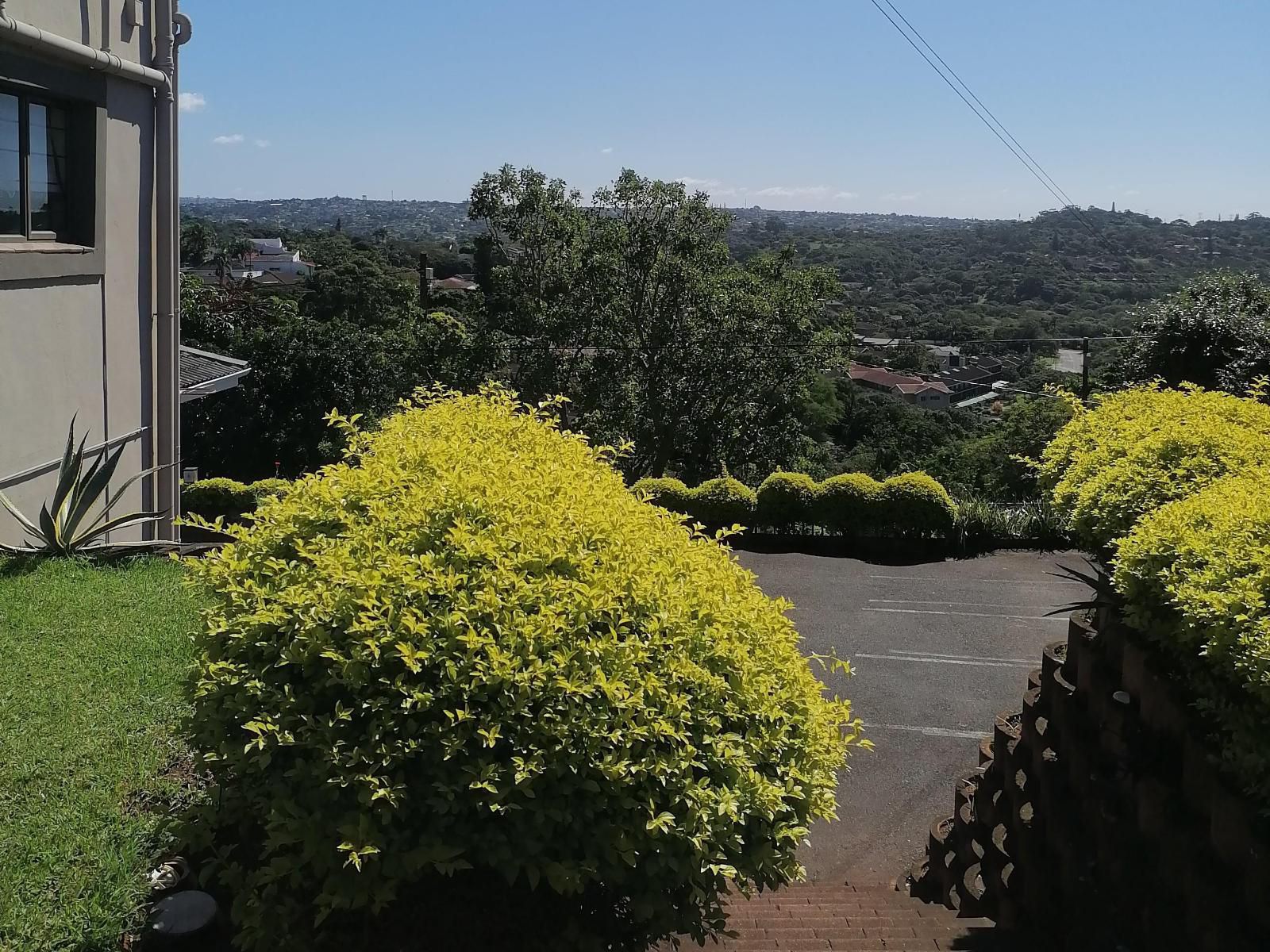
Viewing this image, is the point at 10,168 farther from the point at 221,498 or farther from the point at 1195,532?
the point at 1195,532

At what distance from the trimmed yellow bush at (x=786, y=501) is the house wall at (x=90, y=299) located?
912 cm

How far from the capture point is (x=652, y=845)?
287cm

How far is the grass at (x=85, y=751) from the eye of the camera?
3465mm

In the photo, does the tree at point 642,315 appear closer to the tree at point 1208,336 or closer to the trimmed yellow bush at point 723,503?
the trimmed yellow bush at point 723,503

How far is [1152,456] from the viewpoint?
5.63 m

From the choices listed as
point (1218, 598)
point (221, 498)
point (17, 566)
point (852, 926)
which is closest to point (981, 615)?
point (852, 926)

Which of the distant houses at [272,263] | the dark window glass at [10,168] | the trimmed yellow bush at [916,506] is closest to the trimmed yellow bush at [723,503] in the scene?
the trimmed yellow bush at [916,506]

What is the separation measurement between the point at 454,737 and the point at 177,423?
987 cm

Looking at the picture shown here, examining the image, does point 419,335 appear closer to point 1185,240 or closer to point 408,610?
point 408,610

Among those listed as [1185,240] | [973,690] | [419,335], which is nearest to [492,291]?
[419,335]

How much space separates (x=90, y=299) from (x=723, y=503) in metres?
9.82

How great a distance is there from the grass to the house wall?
94.2 inches

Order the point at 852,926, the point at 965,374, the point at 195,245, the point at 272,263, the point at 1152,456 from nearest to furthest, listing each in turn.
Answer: the point at 852,926, the point at 1152,456, the point at 965,374, the point at 195,245, the point at 272,263

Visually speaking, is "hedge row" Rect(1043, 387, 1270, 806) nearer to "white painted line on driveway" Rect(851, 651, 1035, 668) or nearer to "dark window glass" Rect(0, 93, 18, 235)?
"white painted line on driveway" Rect(851, 651, 1035, 668)
